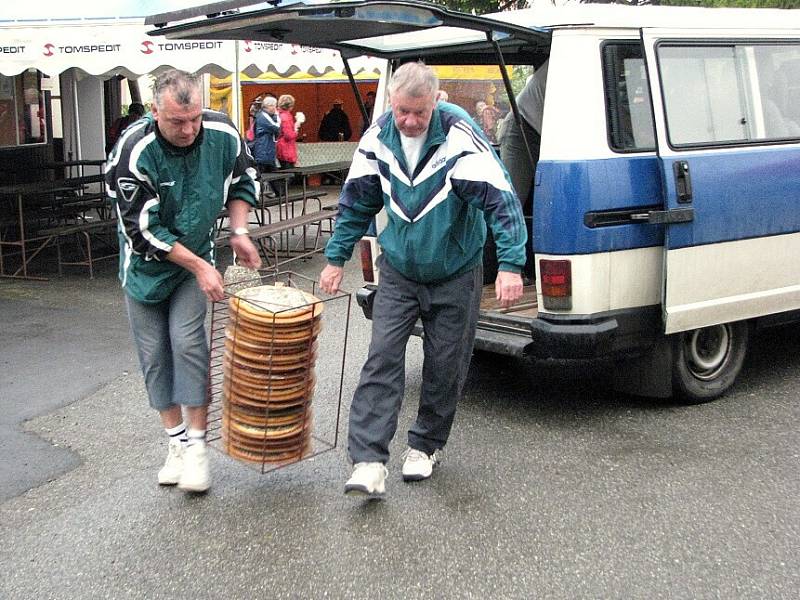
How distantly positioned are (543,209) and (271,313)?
1.63 metres

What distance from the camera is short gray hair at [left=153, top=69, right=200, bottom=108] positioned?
13.4ft

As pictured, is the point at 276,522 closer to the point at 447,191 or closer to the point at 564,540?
the point at 564,540

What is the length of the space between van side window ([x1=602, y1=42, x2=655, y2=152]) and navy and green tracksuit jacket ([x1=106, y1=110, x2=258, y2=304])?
1884 mm

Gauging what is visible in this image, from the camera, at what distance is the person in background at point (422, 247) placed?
4.28 metres

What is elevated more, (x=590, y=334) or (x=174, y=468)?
(x=590, y=334)

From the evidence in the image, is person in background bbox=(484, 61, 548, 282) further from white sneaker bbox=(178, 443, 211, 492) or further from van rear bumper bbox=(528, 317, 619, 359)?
white sneaker bbox=(178, 443, 211, 492)

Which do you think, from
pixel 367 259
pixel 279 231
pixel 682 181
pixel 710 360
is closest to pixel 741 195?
pixel 682 181

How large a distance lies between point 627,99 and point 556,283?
1011 millimetres

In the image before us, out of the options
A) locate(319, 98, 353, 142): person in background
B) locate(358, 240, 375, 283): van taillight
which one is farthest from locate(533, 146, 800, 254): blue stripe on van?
locate(319, 98, 353, 142): person in background

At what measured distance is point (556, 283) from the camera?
17.1 feet

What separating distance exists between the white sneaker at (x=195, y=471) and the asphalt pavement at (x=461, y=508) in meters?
0.07

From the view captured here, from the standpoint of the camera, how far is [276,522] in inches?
168

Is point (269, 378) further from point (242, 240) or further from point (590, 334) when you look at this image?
point (590, 334)

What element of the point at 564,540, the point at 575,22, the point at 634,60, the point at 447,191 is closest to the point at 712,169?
the point at 634,60
